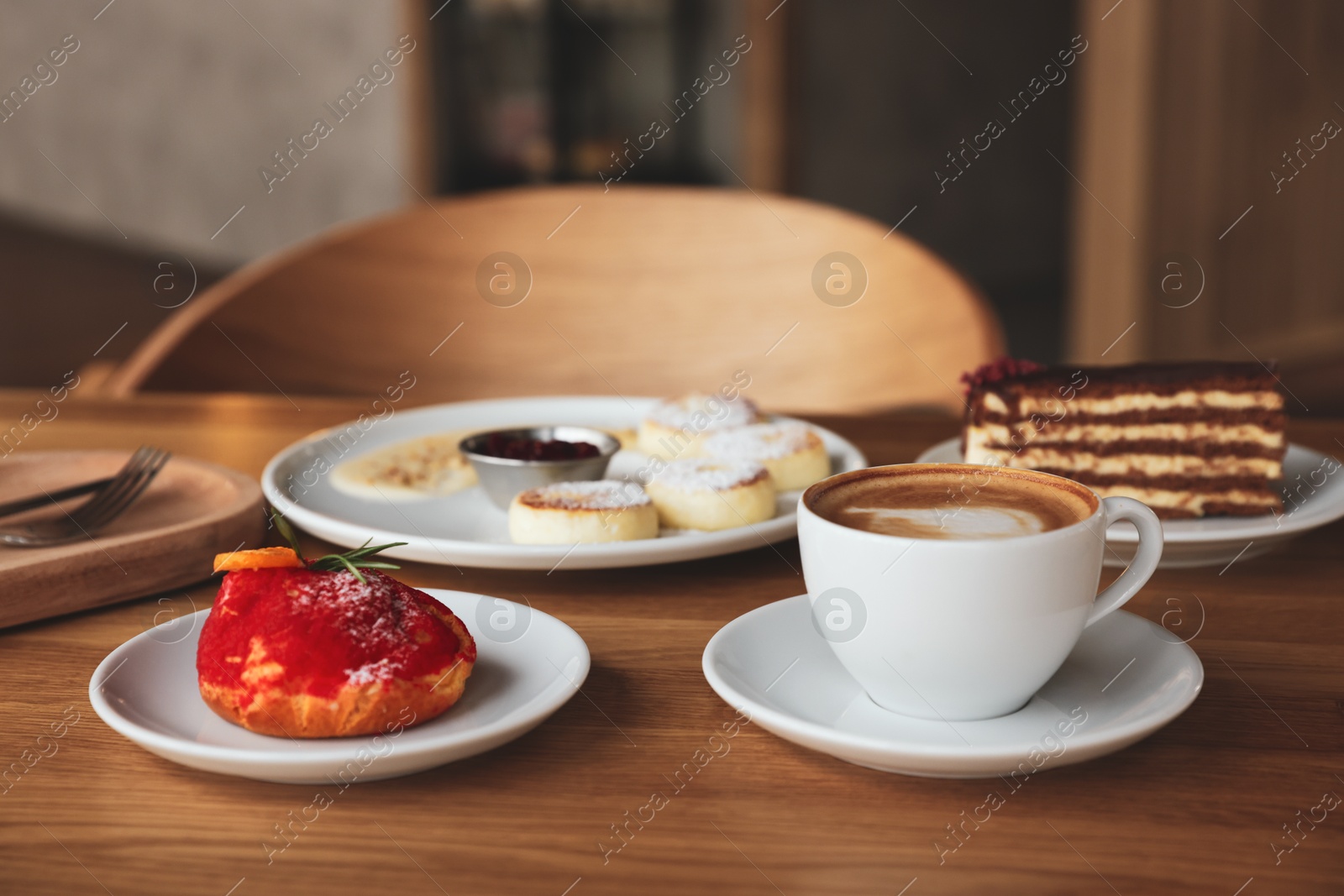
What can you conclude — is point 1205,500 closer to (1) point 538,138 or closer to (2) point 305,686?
(2) point 305,686

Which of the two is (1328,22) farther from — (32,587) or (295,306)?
(32,587)

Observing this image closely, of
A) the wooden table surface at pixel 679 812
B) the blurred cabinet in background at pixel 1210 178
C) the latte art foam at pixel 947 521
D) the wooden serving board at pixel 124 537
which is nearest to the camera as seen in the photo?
the wooden table surface at pixel 679 812

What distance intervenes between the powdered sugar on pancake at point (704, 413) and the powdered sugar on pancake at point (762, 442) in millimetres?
34

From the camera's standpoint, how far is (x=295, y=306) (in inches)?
88.7

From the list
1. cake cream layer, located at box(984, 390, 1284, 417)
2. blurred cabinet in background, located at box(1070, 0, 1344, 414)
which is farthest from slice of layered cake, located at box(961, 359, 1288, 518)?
blurred cabinet in background, located at box(1070, 0, 1344, 414)

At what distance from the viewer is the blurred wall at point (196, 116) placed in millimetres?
4863

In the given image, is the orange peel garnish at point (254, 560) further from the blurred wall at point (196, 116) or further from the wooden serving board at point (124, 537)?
the blurred wall at point (196, 116)

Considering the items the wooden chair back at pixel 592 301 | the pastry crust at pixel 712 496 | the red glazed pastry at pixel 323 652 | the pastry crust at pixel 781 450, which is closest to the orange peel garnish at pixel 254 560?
the red glazed pastry at pixel 323 652

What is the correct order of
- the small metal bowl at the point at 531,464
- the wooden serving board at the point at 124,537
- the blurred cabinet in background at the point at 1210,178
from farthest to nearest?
the blurred cabinet in background at the point at 1210,178 < the small metal bowl at the point at 531,464 < the wooden serving board at the point at 124,537

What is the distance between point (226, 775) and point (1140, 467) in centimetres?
100

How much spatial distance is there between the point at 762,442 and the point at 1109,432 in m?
0.39

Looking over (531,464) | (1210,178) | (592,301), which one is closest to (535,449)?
(531,464)

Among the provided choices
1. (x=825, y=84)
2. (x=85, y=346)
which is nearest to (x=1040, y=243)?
(x=825, y=84)

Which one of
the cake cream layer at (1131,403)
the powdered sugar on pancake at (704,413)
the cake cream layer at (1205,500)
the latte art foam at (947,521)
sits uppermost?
the latte art foam at (947,521)
